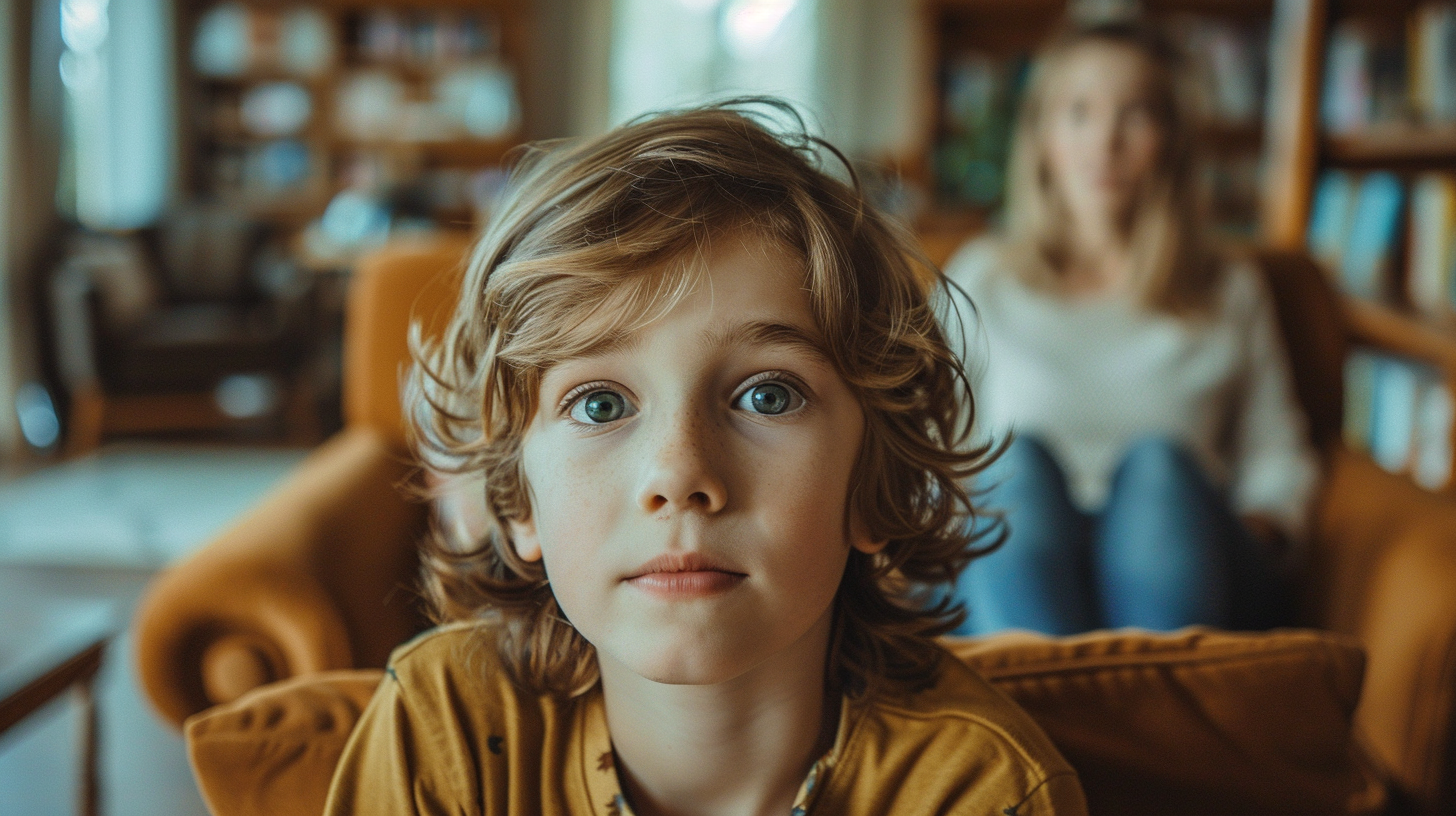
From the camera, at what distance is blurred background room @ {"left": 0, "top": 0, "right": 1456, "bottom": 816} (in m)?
1.94

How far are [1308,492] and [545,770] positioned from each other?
1.22 m

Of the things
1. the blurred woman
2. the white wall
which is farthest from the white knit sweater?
the white wall

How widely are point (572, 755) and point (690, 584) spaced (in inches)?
7.6

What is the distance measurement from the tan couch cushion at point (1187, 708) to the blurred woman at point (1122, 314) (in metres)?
0.60

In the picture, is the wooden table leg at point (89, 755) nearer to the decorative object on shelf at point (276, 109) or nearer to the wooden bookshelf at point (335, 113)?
the wooden bookshelf at point (335, 113)

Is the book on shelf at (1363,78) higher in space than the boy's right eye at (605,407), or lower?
higher

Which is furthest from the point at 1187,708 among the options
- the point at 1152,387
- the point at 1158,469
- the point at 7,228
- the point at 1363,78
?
the point at 7,228

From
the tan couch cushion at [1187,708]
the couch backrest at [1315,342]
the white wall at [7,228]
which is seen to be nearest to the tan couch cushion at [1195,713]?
the tan couch cushion at [1187,708]

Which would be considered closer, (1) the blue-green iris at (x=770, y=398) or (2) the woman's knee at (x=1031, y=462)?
(1) the blue-green iris at (x=770, y=398)

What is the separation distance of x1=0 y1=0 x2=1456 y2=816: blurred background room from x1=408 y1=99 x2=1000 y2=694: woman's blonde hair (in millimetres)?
137

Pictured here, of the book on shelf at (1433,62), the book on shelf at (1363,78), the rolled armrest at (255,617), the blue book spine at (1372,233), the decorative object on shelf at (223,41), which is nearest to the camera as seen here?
the rolled armrest at (255,617)

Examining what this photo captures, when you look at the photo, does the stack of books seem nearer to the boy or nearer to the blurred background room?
the blurred background room

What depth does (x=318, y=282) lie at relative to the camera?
447 centimetres

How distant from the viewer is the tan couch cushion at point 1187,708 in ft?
2.48
